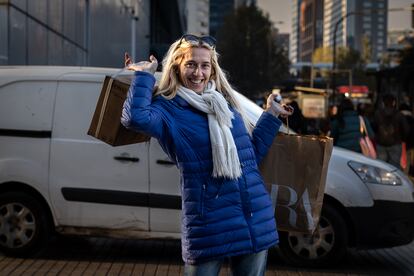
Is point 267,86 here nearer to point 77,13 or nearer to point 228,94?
point 77,13

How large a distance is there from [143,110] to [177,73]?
0.89 ft

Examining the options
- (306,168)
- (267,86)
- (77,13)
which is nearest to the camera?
(306,168)

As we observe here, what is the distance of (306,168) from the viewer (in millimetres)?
4102

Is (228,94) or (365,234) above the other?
(228,94)

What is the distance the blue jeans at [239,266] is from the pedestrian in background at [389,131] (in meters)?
9.87

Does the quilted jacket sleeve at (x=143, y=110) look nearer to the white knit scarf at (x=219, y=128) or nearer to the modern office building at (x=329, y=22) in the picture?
the white knit scarf at (x=219, y=128)

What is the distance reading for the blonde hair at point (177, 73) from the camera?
3.36 m

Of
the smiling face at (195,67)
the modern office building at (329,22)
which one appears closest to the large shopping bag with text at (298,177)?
the smiling face at (195,67)

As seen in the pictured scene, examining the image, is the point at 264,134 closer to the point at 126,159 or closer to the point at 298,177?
the point at 298,177

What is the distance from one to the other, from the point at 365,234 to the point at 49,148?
115 inches

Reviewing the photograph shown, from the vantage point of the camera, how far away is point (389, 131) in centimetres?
1291

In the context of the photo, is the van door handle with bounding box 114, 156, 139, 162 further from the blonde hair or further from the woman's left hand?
the blonde hair

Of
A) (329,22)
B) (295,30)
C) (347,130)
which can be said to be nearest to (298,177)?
(347,130)

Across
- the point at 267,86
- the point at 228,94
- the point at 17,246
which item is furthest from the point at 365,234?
the point at 267,86
